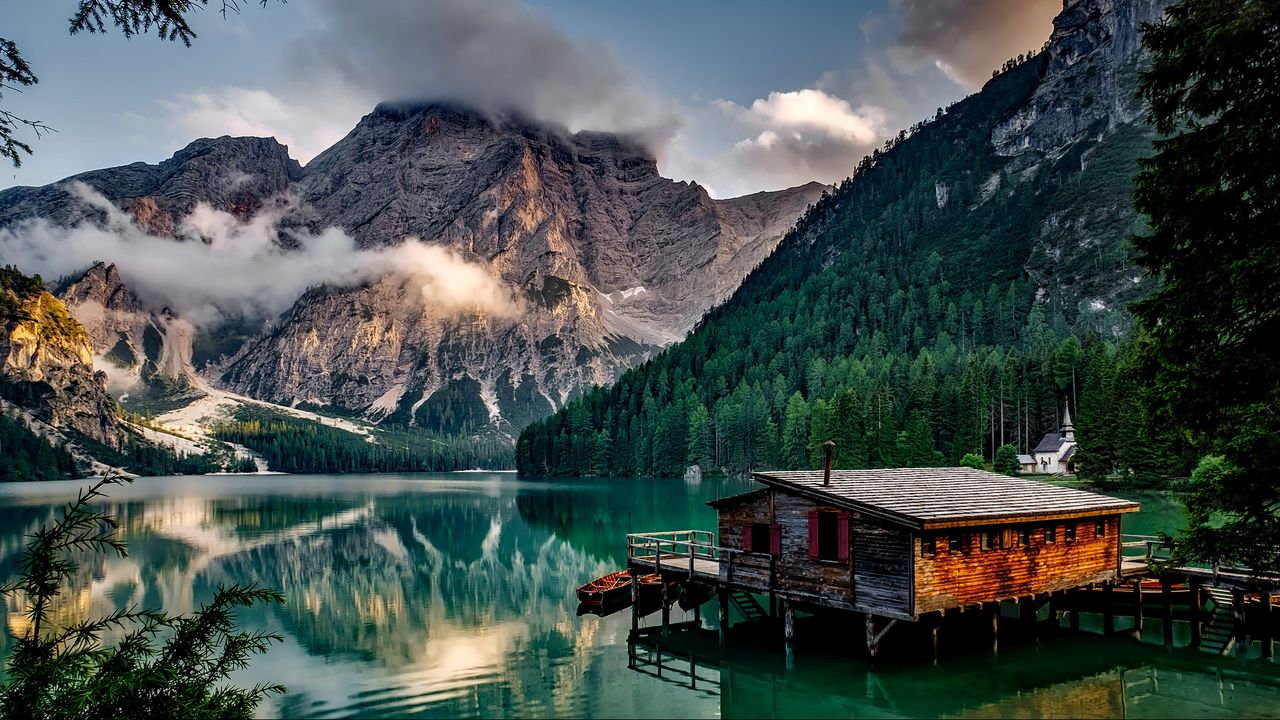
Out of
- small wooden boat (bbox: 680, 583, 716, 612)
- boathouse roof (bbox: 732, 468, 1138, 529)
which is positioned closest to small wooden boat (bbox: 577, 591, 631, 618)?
small wooden boat (bbox: 680, 583, 716, 612)

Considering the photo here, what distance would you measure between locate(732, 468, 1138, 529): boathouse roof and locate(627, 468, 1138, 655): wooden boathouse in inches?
2.3

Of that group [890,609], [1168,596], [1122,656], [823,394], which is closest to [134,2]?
[890,609]

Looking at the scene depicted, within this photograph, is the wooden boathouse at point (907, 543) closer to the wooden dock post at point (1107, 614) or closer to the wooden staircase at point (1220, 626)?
the wooden dock post at point (1107, 614)

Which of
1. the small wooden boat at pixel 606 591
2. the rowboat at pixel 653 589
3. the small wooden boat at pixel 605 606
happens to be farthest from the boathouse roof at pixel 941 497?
the small wooden boat at pixel 605 606

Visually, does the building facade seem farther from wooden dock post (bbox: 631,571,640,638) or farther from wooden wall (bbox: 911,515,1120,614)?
wooden dock post (bbox: 631,571,640,638)

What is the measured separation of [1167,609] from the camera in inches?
1323

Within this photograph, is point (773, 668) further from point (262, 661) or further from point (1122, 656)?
point (262, 661)

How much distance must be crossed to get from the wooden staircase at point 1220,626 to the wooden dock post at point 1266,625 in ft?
3.31

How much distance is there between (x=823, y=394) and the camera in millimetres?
160375

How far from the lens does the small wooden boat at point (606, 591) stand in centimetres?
4009

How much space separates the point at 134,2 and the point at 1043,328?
190 m

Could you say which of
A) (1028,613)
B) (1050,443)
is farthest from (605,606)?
(1050,443)

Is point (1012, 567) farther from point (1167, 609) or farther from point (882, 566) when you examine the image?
point (1167, 609)

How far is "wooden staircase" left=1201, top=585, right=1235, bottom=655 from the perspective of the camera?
30.8 m
